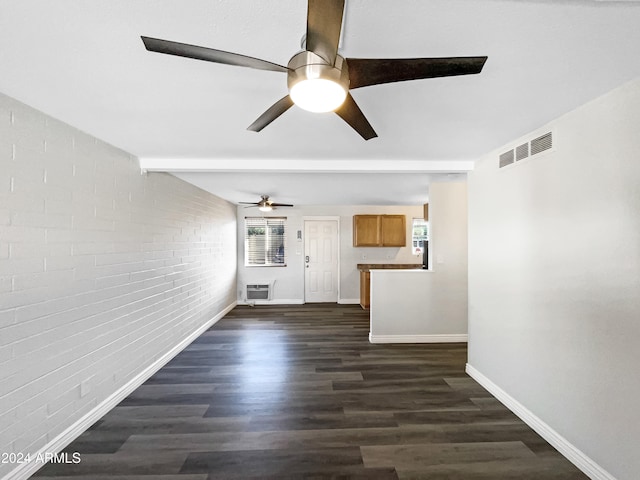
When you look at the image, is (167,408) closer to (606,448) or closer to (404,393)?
(404,393)

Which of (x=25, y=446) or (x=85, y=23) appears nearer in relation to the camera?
(x=85, y=23)

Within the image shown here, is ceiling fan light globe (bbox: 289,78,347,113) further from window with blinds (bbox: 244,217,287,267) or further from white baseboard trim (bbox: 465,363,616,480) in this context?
window with blinds (bbox: 244,217,287,267)

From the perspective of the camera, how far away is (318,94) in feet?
3.88

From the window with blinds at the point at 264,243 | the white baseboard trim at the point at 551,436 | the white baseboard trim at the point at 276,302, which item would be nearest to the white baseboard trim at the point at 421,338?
the white baseboard trim at the point at 551,436

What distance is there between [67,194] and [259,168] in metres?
1.55

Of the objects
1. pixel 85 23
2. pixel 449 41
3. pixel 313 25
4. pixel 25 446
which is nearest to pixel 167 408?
pixel 25 446

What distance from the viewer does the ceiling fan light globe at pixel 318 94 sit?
1135 mm

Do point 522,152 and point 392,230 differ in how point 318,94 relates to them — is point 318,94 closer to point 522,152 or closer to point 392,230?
point 522,152

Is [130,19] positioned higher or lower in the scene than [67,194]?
higher

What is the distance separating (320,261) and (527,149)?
506cm

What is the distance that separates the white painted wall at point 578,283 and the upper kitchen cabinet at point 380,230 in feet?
12.8

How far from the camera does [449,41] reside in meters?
1.28

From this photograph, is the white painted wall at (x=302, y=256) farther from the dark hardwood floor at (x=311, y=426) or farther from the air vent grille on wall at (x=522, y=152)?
the air vent grille on wall at (x=522, y=152)

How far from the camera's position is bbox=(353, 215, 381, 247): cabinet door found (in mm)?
6645
